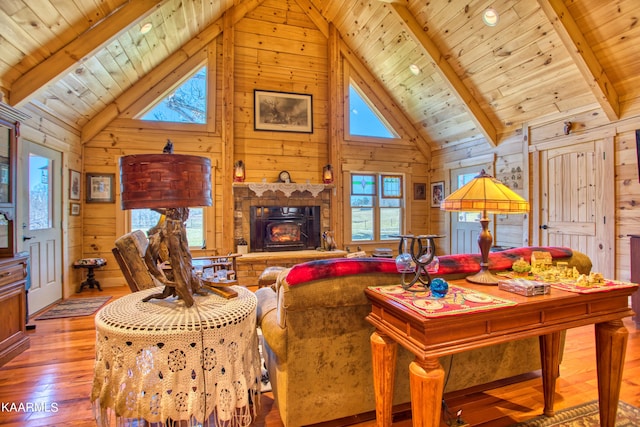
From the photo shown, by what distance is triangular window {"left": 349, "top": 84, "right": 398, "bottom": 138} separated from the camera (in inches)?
255

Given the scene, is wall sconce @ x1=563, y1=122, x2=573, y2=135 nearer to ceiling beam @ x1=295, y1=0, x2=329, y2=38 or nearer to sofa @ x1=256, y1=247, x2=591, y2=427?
sofa @ x1=256, y1=247, x2=591, y2=427

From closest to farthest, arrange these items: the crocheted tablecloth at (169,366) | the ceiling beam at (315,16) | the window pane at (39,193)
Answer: the crocheted tablecloth at (169,366)
the window pane at (39,193)
the ceiling beam at (315,16)

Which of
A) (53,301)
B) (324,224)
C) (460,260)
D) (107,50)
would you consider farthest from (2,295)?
(324,224)

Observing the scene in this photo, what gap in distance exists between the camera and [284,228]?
19.3 ft

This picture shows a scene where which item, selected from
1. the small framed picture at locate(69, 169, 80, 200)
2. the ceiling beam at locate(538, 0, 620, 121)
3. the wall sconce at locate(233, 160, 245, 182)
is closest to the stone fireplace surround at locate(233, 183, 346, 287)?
the wall sconce at locate(233, 160, 245, 182)

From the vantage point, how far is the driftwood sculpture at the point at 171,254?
1619mm

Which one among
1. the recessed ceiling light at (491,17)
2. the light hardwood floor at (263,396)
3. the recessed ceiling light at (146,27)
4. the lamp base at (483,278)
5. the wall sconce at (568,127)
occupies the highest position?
the recessed ceiling light at (491,17)

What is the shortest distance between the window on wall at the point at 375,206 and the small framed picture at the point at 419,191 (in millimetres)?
327

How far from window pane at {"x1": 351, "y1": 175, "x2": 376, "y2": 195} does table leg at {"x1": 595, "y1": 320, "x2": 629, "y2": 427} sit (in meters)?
4.95

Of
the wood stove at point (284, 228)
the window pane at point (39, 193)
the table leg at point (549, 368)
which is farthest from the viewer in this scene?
the wood stove at point (284, 228)

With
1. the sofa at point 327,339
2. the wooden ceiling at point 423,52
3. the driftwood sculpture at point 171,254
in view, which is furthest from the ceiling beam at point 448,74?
the driftwood sculpture at point 171,254

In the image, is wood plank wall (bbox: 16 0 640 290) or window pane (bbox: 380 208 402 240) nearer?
wood plank wall (bbox: 16 0 640 290)

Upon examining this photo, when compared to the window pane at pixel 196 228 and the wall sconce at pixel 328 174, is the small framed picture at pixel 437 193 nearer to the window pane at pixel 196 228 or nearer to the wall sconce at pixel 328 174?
the wall sconce at pixel 328 174

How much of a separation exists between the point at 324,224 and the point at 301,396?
448cm
